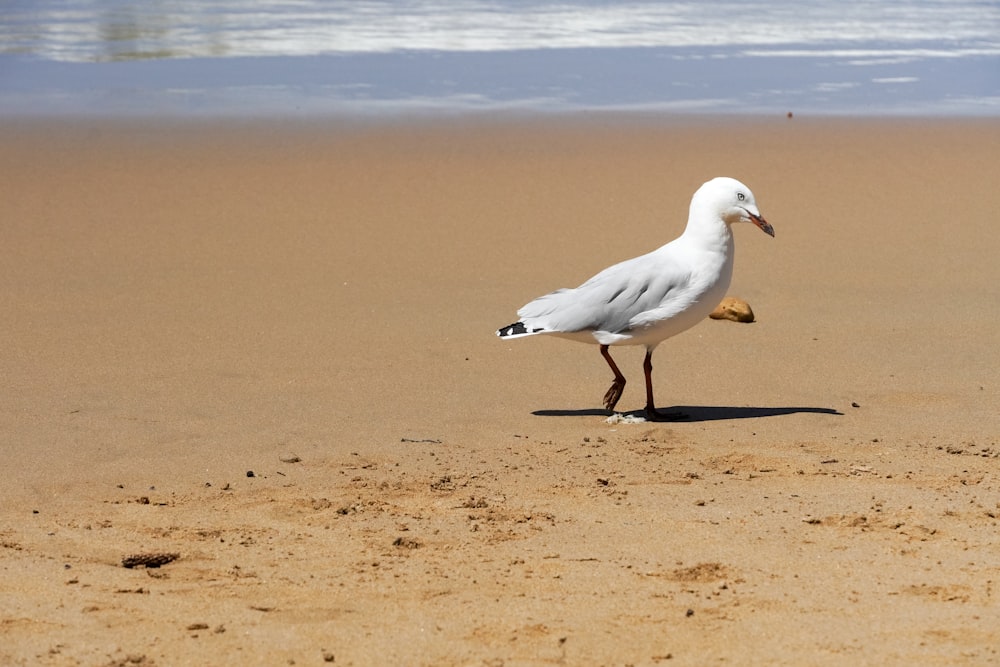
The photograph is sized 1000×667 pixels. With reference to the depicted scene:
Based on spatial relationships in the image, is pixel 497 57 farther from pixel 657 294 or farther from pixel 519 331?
pixel 657 294

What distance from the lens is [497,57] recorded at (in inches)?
818

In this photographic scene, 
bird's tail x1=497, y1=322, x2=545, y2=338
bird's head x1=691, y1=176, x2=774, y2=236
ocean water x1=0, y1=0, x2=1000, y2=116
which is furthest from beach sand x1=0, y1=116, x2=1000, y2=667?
ocean water x1=0, y1=0, x2=1000, y2=116

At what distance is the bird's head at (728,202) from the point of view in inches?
282

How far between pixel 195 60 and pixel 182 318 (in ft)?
40.6

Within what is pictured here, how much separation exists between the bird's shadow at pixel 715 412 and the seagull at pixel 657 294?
8 centimetres

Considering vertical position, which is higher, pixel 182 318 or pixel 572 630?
pixel 572 630

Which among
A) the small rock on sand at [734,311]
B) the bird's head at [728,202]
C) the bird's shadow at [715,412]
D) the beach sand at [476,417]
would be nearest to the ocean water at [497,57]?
the beach sand at [476,417]

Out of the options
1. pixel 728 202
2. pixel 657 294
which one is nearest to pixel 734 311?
pixel 728 202

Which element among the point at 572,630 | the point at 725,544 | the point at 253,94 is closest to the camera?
the point at 572,630

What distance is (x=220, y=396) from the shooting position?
23.6ft

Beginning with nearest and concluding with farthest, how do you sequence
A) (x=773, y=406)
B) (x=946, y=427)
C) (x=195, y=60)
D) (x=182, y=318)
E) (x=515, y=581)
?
(x=515, y=581)
(x=946, y=427)
(x=773, y=406)
(x=182, y=318)
(x=195, y=60)

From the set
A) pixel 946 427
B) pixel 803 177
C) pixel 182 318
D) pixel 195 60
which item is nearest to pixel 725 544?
pixel 946 427

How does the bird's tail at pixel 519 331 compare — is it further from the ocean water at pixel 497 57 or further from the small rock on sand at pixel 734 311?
the ocean water at pixel 497 57

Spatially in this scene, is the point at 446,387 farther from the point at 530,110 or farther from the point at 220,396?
the point at 530,110
